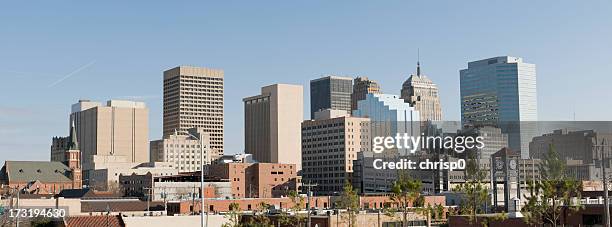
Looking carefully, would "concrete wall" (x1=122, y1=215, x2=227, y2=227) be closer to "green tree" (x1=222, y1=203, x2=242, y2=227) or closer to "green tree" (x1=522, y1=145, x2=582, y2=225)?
"green tree" (x1=222, y1=203, x2=242, y2=227)

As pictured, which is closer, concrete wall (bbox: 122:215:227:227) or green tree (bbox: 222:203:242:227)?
green tree (bbox: 222:203:242:227)

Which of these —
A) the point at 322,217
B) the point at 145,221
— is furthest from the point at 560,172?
the point at 145,221

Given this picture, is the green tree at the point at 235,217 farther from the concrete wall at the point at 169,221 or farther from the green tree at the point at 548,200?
the green tree at the point at 548,200

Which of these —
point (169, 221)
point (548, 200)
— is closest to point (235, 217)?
point (169, 221)

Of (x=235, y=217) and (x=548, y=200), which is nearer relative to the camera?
(x=548, y=200)

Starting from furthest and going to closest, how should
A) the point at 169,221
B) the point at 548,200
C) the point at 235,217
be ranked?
the point at 169,221
the point at 235,217
the point at 548,200

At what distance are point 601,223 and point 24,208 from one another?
223 feet

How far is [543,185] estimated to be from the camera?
59469mm

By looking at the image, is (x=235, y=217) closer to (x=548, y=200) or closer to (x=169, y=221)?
(x=169, y=221)

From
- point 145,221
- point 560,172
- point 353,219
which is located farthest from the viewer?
point 145,221

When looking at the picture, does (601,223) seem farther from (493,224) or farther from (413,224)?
(413,224)

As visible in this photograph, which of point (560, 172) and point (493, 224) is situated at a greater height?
point (560, 172)

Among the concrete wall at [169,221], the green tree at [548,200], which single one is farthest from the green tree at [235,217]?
the green tree at [548,200]

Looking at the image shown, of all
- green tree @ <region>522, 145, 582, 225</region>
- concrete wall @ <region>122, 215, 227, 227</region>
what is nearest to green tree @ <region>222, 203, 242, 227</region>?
concrete wall @ <region>122, 215, 227, 227</region>
